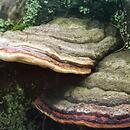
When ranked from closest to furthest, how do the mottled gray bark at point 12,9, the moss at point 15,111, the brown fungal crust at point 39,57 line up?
the brown fungal crust at point 39,57 < the moss at point 15,111 < the mottled gray bark at point 12,9

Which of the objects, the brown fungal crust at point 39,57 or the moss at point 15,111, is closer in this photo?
the brown fungal crust at point 39,57

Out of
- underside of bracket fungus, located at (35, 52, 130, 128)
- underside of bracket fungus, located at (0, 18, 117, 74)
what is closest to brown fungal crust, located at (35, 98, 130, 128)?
underside of bracket fungus, located at (35, 52, 130, 128)

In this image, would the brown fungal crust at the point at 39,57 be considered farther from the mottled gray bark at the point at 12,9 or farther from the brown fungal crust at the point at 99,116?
the mottled gray bark at the point at 12,9

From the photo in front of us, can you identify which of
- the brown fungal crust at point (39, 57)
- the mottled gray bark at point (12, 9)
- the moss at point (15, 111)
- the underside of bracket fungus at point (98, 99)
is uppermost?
the mottled gray bark at point (12, 9)

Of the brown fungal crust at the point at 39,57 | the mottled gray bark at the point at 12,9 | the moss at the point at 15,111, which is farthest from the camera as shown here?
the mottled gray bark at the point at 12,9

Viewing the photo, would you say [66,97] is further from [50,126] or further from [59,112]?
[50,126]

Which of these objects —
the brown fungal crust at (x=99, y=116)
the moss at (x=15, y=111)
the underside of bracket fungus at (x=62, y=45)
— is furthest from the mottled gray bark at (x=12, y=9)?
the brown fungal crust at (x=99, y=116)

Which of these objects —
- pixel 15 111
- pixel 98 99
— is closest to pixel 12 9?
pixel 15 111

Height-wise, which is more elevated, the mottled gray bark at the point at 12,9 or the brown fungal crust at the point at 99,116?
the mottled gray bark at the point at 12,9
